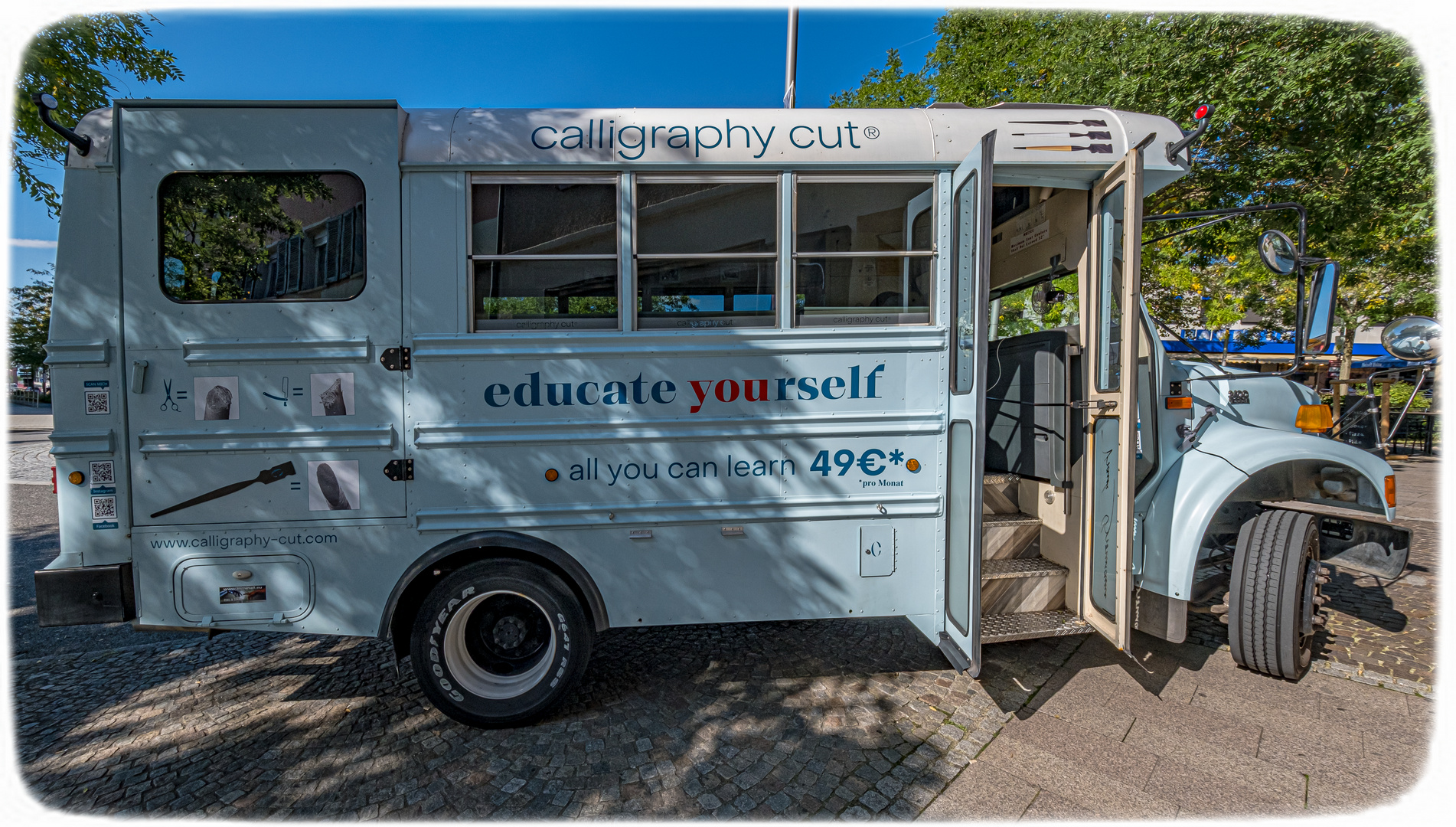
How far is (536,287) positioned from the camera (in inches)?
116

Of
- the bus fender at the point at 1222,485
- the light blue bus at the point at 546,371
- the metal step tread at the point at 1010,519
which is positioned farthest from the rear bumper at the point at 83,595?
the bus fender at the point at 1222,485

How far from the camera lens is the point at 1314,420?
12.4 ft

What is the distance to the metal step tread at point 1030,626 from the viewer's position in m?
3.17

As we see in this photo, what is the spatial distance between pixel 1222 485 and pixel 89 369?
18.1 ft

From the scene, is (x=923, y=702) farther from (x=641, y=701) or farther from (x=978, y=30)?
(x=978, y=30)

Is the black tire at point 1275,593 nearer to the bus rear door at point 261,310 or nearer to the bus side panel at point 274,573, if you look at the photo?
the bus side panel at point 274,573

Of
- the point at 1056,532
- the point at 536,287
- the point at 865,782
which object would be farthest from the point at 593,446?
the point at 1056,532

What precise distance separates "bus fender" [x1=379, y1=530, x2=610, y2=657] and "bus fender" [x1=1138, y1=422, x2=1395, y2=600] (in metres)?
2.94

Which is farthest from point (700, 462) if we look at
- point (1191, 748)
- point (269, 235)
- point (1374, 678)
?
point (1374, 678)

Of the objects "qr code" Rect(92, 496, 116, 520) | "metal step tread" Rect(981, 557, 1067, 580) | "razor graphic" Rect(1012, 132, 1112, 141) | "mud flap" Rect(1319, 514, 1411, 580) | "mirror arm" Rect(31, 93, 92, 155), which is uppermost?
"razor graphic" Rect(1012, 132, 1112, 141)

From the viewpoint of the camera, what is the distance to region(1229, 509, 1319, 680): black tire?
3.30 metres

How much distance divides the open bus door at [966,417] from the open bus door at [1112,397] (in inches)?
29.6

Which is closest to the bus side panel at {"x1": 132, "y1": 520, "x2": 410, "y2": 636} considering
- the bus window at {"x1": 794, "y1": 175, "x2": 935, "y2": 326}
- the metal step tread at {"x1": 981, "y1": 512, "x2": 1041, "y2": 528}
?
the bus window at {"x1": 794, "y1": 175, "x2": 935, "y2": 326}

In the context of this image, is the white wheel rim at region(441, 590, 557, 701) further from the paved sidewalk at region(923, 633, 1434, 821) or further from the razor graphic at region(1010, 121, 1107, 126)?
the razor graphic at region(1010, 121, 1107, 126)
